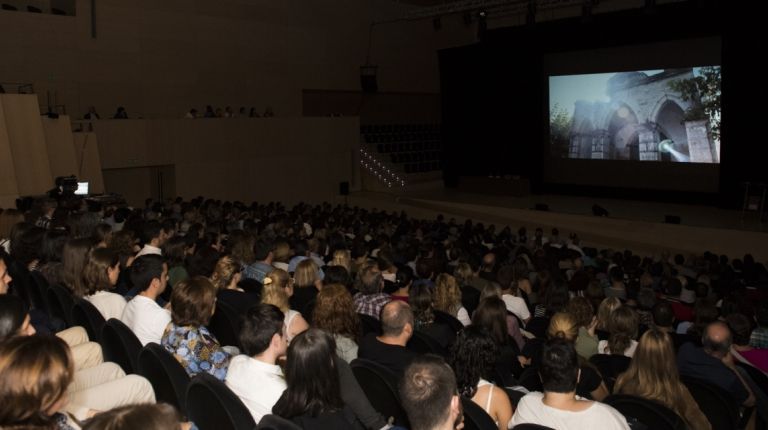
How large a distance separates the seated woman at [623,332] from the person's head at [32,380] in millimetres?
3611

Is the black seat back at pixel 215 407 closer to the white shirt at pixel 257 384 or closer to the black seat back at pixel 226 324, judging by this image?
the white shirt at pixel 257 384

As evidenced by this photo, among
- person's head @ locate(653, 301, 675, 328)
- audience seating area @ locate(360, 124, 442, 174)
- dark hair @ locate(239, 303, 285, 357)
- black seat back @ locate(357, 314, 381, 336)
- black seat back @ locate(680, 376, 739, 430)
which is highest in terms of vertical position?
audience seating area @ locate(360, 124, 442, 174)

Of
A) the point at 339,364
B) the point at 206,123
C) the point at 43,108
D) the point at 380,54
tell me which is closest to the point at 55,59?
the point at 43,108

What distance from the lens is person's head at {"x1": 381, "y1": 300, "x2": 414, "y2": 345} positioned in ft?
13.4

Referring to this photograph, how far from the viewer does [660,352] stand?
12.8 ft

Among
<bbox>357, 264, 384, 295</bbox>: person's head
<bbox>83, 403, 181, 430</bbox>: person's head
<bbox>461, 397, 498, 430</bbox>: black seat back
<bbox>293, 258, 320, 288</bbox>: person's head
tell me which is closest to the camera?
<bbox>83, 403, 181, 430</bbox>: person's head

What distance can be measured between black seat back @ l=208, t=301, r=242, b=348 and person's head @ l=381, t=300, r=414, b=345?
114 centimetres

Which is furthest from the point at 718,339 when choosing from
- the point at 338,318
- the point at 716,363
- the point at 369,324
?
the point at 338,318

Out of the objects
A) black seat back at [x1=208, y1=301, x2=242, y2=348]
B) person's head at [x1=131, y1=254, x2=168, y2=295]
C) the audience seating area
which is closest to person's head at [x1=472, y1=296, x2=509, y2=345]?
black seat back at [x1=208, y1=301, x2=242, y2=348]

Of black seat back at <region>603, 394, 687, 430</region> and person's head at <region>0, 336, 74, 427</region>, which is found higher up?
person's head at <region>0, 336, 74, 427</region>

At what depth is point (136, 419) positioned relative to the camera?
71.6 inches

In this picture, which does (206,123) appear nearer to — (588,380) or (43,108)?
(43,108)

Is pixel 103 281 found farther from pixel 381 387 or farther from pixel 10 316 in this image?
pixel 381 387

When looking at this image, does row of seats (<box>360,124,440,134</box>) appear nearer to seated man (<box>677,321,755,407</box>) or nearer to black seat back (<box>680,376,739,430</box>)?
seated man (<box>677,321,755,407</box>)
